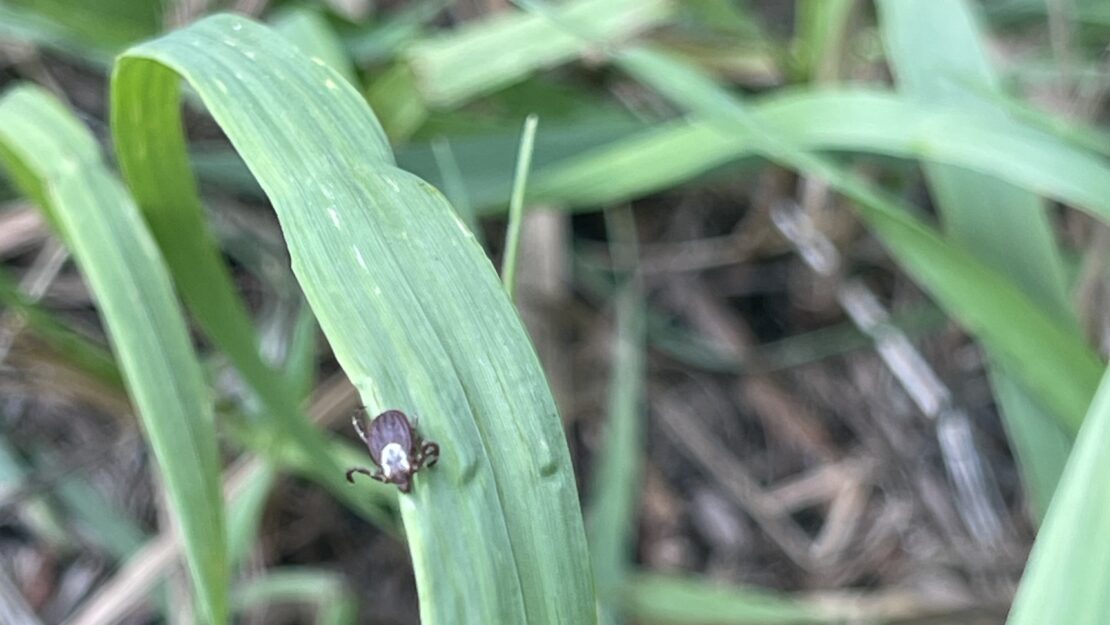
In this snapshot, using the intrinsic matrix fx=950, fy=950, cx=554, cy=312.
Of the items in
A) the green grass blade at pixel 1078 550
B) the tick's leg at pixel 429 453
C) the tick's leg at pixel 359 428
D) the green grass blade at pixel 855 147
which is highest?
the green grass blade at pixel 855 147

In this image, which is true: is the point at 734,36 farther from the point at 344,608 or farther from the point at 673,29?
the point at 344,608

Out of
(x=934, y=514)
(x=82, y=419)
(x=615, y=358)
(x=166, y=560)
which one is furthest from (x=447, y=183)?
(x=934, y=514)

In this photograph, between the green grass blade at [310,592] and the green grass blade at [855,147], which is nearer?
the green grass blade at [855,147]

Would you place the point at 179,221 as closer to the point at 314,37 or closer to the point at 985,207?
the point at 314,37

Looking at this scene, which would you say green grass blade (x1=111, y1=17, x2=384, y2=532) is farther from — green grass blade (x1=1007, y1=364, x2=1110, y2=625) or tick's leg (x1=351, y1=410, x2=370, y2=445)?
green grass blade (x1=1007, y1=364, x2=1110, y2=625)

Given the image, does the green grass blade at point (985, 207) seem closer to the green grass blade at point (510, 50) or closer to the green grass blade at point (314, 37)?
the green grass blade at point (510, 50)

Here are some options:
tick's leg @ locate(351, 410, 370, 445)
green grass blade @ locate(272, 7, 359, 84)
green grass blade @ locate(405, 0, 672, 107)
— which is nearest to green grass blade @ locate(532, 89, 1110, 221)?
green grass blade @ locate(405, 0, 672, 107)

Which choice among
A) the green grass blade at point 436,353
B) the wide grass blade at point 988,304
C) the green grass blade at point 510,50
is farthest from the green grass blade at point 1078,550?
the green grass blade at point 510,50
